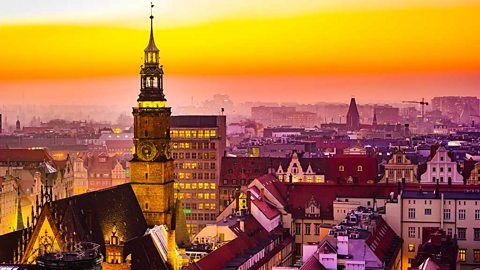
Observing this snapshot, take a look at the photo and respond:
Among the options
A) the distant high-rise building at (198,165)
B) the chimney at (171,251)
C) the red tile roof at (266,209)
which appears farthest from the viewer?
the distant high-rise building at (198,165)

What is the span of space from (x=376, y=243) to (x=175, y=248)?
22.8 m

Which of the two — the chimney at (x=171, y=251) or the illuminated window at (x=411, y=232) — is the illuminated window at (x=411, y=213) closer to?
the illuminated window at (x=411, y=232)

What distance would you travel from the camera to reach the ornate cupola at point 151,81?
102 meters

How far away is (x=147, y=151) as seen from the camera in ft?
329

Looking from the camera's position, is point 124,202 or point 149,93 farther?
point 149,93

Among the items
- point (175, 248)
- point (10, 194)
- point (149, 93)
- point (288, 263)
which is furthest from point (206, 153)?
point (175, 248)

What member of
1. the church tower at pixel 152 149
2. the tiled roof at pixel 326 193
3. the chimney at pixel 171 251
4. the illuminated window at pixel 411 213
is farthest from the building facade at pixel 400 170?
the chimney at pixel 171 251

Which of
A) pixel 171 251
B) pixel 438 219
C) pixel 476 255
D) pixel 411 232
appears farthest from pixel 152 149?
pixel 476 255

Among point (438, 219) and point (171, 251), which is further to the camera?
point (438, 219)

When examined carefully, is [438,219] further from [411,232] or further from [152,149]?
[152,149]

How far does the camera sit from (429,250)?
82688 mm

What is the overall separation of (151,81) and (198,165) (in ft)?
196

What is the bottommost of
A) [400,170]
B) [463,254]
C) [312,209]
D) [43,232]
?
[463,254]

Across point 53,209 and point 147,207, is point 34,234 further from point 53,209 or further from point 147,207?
point 147,207
